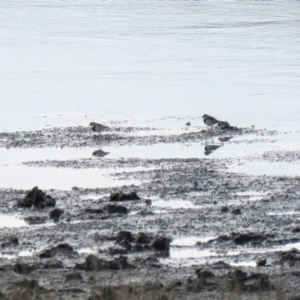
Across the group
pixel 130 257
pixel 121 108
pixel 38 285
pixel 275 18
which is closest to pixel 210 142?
pixel 121 108

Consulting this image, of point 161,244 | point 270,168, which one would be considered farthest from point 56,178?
point 161,244

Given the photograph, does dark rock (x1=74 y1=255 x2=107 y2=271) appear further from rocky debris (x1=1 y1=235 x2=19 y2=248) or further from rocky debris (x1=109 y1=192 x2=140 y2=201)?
rocky debris (x1=109 y1=192 x2=140 y2=201)

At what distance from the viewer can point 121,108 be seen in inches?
782

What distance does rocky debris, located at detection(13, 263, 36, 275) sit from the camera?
8.03m

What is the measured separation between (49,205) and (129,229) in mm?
1534

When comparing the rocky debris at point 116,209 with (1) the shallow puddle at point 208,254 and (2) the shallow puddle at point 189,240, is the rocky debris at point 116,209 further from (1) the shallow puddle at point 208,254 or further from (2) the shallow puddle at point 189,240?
(1) the shallow puddle at point 208,254

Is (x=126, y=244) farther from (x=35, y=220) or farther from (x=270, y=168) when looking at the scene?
(x=270, y=168)

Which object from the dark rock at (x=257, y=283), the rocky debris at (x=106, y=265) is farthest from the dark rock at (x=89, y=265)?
the dark rock at (x=257, y=283)

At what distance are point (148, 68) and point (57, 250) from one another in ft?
65.0

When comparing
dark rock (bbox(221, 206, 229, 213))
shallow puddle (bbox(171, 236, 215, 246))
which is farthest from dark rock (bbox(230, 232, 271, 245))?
dark rock (bbox(221, 206, 229, 213))

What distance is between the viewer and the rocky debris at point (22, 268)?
8.03m

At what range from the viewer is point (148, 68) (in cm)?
2838

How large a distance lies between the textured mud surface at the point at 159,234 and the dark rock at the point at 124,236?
0.01 m

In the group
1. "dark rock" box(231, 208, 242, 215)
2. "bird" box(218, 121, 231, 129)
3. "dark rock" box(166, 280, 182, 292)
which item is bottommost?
"dark rock" box(166, 280, 182, 292)
